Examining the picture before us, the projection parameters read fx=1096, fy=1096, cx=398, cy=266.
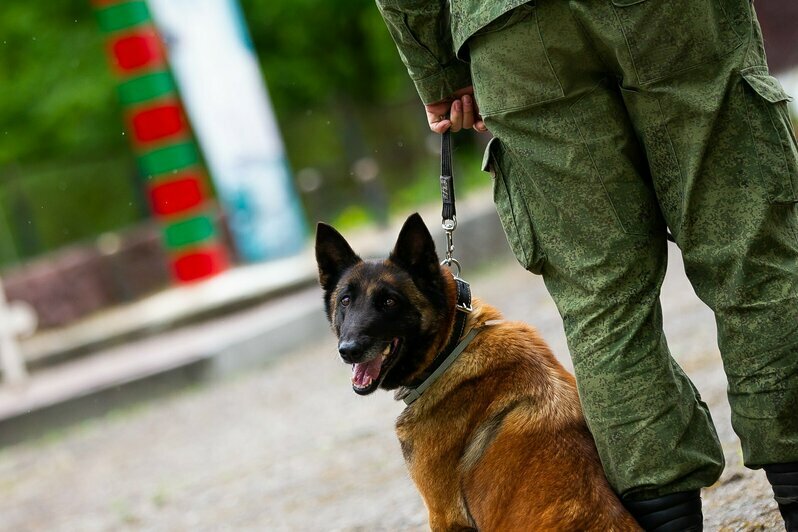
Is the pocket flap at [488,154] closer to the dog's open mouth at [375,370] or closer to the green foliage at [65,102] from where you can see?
the dog's open mouth at [375,370]

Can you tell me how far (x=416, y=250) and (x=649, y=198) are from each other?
95 centimetres

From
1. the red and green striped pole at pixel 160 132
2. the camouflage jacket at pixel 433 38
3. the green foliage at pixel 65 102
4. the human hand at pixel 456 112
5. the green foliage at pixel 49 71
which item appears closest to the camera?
the camouflage jacket at pixel 433 38

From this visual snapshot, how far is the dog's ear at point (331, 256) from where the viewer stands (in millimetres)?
3791

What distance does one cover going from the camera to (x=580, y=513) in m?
2.89

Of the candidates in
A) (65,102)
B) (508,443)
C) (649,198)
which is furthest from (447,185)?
(65,102)

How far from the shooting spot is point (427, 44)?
3133mm

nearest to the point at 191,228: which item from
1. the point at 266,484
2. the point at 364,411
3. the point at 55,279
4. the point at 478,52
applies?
the point at 55,279

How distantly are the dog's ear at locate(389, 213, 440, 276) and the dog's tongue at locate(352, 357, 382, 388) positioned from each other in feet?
1.09

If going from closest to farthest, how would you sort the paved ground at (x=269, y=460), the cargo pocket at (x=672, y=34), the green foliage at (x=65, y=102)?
the cargo pocket at (x=672, y=34)
the paved ground at (x=269, y=460)
the green foliage at (x=65, y=102)

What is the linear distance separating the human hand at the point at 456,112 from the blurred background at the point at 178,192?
1.84 metres

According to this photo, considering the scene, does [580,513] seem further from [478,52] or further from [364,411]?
[364,411]

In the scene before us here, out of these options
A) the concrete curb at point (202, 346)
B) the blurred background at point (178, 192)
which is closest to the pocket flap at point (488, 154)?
the blurred background at point (178, 192)

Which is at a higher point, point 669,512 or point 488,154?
point 488,154

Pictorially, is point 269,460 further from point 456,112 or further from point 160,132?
point 160,132
